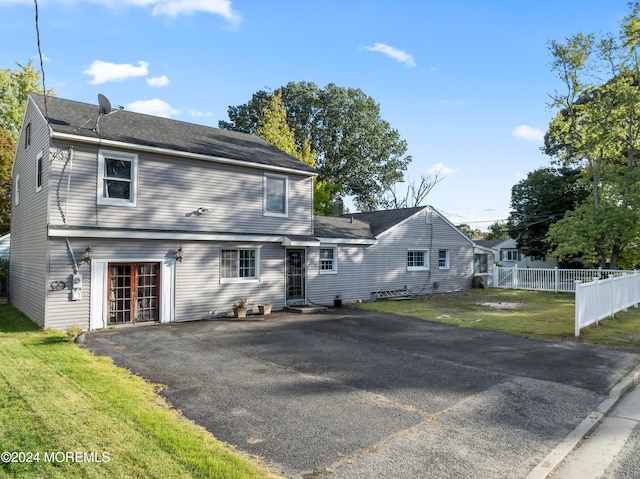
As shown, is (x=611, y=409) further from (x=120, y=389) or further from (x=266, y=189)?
A: (x=266, y=189)

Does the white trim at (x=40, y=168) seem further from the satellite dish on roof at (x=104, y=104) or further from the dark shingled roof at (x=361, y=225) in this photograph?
the dark shingled roof at (x=361, y=225)

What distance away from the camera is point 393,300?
62.5 feet

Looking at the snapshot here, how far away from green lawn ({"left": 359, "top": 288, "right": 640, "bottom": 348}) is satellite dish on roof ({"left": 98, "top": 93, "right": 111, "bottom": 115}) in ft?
38.7

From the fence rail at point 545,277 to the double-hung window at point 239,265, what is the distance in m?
17.4

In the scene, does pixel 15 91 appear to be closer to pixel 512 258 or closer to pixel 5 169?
pixel 5 169

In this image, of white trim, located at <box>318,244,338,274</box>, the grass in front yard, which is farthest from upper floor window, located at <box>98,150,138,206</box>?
white trim, located at <box>318,244,338,274</box>

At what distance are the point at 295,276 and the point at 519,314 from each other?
28.3 feet

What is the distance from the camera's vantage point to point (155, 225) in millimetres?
12500

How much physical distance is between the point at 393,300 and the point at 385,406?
13.6 meters

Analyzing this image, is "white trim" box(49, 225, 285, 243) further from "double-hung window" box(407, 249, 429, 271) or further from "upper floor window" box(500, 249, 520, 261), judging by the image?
"upper floor window" box(500, 249, 520, 261)

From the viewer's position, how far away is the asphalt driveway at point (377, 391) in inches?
168

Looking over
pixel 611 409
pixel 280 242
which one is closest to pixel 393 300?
pixel 280 242

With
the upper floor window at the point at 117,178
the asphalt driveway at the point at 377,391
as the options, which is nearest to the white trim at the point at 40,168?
the upper floor window at the point at 117,178

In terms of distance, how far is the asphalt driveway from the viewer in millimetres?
4270
